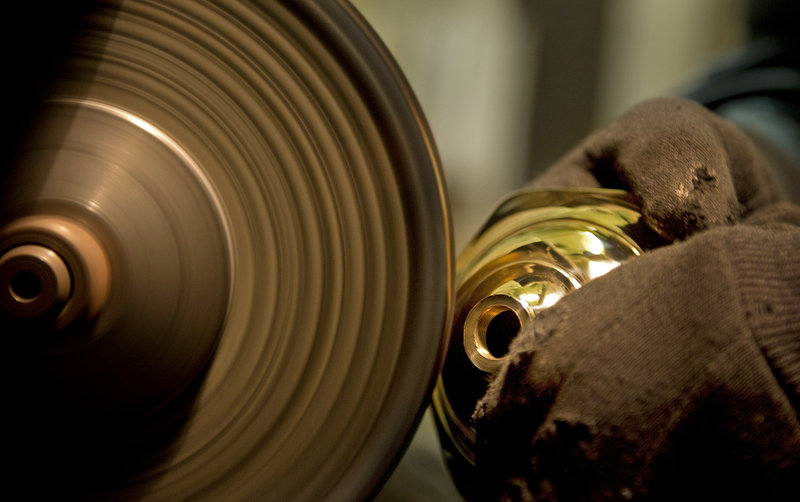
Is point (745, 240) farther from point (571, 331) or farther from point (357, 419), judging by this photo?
point (357, 419)

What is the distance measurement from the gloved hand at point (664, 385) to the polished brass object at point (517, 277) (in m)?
0.03

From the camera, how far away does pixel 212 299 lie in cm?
44

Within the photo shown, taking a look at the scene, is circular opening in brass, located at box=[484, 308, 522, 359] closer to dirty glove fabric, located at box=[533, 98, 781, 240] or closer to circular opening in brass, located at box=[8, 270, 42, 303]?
dirty glove fabric, located at box=[533, 98, 781, 240]

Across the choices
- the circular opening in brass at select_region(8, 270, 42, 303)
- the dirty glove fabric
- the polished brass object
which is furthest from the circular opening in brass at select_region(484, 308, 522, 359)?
the circular opening in brass at select_region(8, 270, 42, 303)

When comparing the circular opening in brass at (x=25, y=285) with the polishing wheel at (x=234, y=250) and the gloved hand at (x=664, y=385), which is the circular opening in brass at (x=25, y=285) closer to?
the polishing wheel at (x=234, y=250)

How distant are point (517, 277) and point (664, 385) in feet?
0.41

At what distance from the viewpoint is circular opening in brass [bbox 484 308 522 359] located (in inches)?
17.2

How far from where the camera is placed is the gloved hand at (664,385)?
375 millimetres

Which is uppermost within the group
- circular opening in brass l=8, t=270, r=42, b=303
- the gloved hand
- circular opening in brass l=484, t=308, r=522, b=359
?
→ circular opening in brass l=8, t=270, r=42, b=303

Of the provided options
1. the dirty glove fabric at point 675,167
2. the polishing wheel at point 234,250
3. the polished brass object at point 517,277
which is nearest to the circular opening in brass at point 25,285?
the polishing wheel at point 234,250

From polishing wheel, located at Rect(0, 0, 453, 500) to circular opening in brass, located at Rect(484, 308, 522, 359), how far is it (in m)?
0.04

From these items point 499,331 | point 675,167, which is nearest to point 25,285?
point 499,331

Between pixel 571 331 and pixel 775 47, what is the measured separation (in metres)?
1.03

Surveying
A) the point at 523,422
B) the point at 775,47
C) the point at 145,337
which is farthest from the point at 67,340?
the point at 775,47
